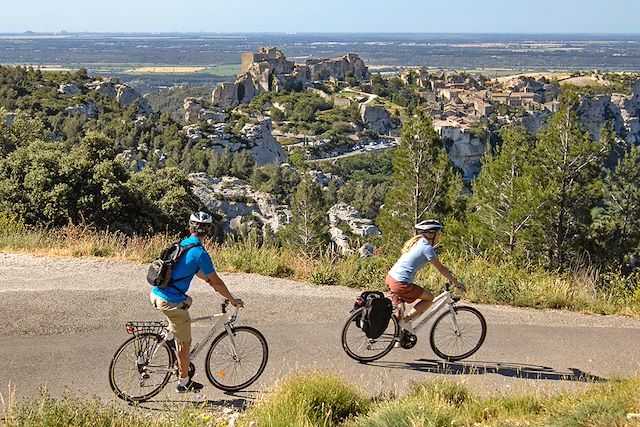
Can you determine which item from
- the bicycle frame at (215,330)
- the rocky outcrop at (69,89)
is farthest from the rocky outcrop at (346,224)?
the bicycle frame at (215,330)

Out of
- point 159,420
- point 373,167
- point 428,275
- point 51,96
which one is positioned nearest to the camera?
point 159,420

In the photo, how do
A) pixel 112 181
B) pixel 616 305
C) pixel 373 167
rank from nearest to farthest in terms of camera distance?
pixel 616 305 < pixel 112 181 < pixel 373 167

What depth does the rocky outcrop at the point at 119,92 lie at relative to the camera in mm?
79688

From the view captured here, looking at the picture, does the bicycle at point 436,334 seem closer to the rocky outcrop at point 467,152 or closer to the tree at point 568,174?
the tree at point 568,174

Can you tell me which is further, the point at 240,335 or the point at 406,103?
the point at 406,103

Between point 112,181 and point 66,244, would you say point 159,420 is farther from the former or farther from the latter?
point 112,181

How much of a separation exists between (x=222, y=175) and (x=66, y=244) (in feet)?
191

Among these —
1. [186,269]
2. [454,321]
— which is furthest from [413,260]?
[186,269]

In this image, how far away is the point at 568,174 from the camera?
2814 cm

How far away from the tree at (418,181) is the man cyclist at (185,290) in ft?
85.9

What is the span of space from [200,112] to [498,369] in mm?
84906

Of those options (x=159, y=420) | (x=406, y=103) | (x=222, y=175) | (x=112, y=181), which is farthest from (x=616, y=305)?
(x=406, y=103)

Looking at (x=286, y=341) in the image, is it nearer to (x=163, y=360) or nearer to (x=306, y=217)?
(x=163, y=360)

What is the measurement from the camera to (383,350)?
259 inches
